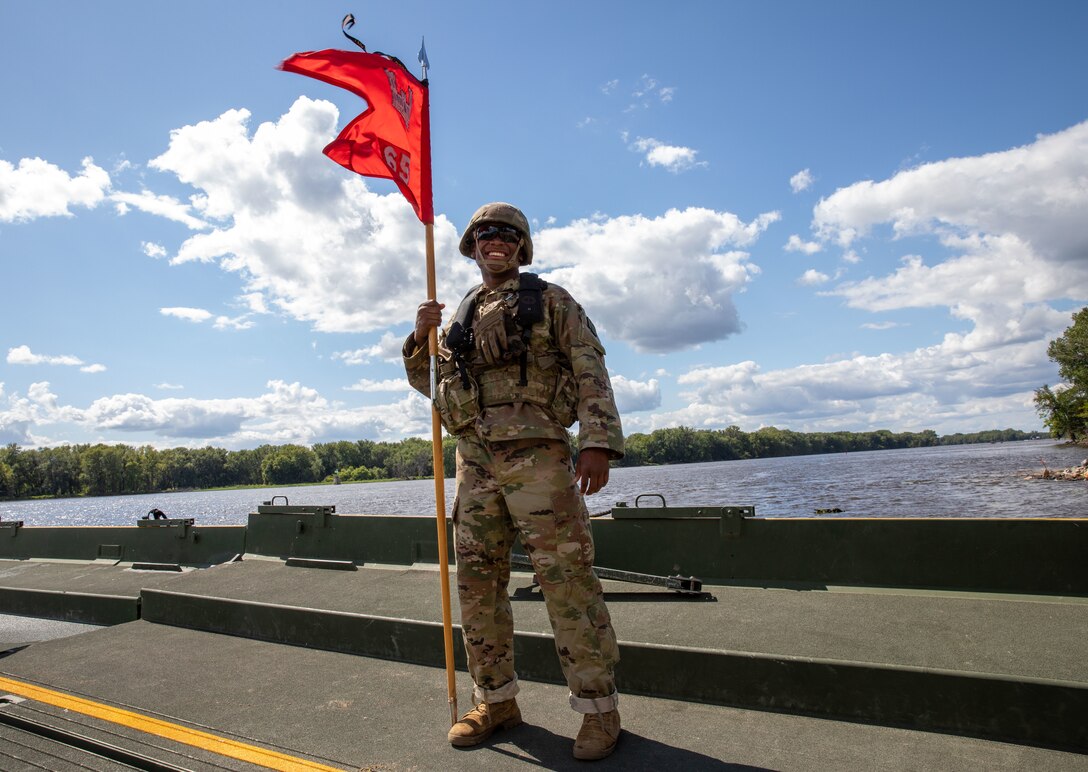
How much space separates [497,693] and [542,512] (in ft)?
2.58

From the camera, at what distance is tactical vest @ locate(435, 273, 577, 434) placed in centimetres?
274

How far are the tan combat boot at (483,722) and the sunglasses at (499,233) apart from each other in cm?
193

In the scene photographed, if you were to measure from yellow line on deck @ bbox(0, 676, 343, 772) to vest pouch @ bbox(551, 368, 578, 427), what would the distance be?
153cm

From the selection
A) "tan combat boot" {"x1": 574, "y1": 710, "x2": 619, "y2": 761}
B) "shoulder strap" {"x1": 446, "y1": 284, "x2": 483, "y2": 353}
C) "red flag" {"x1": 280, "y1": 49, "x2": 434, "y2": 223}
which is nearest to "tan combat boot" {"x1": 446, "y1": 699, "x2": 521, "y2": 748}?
"tan combat boot" {"x1": 574, "y1": 710, "x2": 619, "y2": 761}

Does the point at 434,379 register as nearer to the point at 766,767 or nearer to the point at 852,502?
the point at 766,767

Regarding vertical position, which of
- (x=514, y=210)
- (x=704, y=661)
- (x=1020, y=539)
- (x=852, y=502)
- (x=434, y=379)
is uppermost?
(x=514, y=210)

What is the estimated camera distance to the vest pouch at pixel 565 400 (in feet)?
9.01

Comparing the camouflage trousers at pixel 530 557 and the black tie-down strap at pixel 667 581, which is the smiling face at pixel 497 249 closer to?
the camouflage trousers at pixel 530 557

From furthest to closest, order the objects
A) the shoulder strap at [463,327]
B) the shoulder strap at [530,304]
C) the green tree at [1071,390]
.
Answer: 1. the green tree at [1071,390]
2. the shoulder strap at [463,327]
3. the shoulder strap at [530,304]

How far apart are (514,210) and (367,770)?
2.26m

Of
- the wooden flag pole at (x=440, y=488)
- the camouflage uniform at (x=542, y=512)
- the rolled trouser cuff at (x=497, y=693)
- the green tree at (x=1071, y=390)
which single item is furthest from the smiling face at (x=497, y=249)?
the green tree at (x=1071, y=390)

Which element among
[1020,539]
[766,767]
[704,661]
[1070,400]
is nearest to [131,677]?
[704,661]

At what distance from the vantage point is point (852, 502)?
32688 mm

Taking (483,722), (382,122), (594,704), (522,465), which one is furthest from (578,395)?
(382,122)
